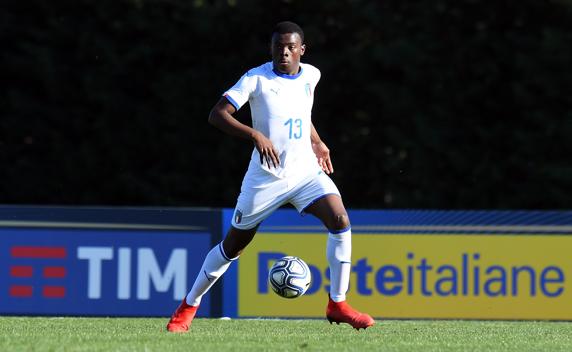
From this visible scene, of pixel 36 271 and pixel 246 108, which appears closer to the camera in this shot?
pixel 36 271

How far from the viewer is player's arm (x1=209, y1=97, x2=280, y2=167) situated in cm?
833

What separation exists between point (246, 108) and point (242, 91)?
13159mm

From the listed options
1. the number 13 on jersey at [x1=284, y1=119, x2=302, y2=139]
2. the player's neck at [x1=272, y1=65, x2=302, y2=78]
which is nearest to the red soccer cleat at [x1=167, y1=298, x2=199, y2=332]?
the number 13 on jersey at [x1=284, y1=119, x2=302, y2=139]

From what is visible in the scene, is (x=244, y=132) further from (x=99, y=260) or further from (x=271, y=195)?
(x=99, y=260)

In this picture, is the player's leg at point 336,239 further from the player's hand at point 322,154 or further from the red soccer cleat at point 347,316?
the player's hand at point 322,154

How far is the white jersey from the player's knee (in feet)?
1.24

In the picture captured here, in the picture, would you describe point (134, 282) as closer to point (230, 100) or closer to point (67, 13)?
point (230, 100)

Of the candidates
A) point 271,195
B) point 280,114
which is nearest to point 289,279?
point 271,195

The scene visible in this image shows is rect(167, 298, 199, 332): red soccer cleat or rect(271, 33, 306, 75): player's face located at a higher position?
rect(271, 33, 306, 75): player's face

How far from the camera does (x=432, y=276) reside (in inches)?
496

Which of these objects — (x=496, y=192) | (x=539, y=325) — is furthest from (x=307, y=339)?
(x=496, y=192)

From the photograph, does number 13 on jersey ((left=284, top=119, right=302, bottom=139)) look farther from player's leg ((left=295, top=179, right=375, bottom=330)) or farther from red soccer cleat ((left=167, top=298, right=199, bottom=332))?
red soccer cleat ((left=167, top=298, right=199, bottom=332))

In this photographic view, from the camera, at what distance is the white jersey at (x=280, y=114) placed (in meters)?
8.62

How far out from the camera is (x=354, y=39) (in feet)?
75.2
